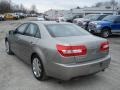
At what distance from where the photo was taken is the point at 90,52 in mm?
4902

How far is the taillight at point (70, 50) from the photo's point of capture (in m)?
4.64

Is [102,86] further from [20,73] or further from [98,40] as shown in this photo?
[20,73]

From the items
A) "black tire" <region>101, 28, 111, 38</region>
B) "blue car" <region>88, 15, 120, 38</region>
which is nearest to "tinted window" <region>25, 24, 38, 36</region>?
"blue car" <region>88, 15, 120, 38</region>

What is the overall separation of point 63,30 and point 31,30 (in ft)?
3.43

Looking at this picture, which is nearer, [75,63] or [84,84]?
[75,63]

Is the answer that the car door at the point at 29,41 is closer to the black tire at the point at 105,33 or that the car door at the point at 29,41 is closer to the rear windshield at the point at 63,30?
the rear windshield at the point at 63,30

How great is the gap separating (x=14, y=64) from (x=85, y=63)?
3133 mm

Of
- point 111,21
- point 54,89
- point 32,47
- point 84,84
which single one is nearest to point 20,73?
point 32,47

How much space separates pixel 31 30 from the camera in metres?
6.18

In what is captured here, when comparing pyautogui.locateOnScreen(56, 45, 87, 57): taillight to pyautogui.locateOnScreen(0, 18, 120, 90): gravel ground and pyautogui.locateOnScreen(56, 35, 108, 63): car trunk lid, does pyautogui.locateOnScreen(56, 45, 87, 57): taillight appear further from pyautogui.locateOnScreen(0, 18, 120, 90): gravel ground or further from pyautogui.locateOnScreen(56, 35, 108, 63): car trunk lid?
pyautogui.locateOnScreen(0, 18, 120, 90): gravel ground

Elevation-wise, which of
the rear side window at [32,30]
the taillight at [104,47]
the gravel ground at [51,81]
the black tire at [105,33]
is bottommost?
the gravel ground at [51,81]

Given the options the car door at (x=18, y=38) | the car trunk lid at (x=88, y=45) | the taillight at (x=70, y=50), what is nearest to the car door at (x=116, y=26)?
the car door at (x=18, y=38)

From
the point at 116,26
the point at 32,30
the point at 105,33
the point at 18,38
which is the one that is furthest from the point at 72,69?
the point at 116,26

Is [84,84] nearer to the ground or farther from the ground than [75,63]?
nearer to the ground
